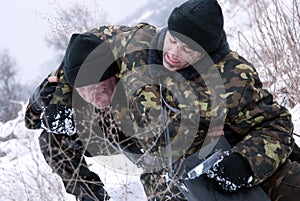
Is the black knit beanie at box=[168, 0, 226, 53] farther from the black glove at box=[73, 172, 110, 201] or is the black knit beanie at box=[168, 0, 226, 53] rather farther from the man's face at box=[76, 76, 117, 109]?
the black glove at box=[73, 172, 110, 201]

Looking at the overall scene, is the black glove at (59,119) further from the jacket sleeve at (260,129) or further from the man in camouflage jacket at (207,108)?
the jacket sleeve at (260,129)

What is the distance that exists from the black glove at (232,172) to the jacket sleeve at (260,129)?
0.8 inches

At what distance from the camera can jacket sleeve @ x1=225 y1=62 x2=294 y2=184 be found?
1308 mm

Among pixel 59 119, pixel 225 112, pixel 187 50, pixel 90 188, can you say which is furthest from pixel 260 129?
pixel 90 188

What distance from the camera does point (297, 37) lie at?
2.47 metres

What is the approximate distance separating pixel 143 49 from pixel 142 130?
0.28 m

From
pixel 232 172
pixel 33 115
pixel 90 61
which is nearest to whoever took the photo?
pixel 232 172

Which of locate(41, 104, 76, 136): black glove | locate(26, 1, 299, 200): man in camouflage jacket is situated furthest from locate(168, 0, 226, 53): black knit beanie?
locate(41, 104, 76, 136): black glove

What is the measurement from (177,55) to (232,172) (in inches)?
15.5

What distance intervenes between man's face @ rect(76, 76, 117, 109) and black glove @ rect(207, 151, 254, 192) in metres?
0.57

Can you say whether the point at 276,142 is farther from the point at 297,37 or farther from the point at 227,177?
the point at 297,37

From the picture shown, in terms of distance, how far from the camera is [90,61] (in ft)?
5.46

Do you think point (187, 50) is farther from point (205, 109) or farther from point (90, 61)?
point (90, 61)

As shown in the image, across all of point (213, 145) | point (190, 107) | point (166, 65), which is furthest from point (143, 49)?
point (213, 145)
